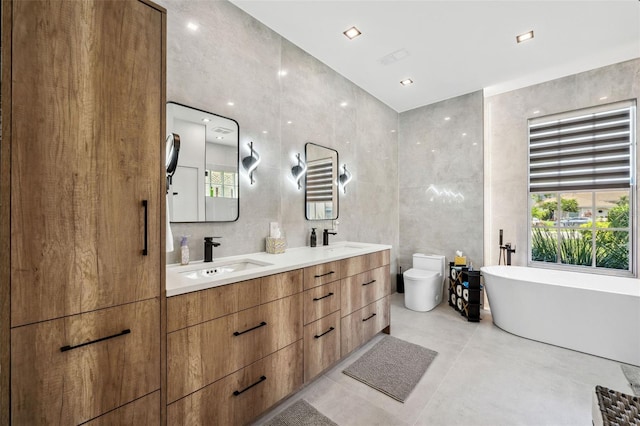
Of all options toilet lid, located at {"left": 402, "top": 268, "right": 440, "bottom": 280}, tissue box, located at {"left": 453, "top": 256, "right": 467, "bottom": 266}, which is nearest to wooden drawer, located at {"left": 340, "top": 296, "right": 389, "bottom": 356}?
toilet lid, located at {"left": 402, "top": 268, "right": 440, "bottom": 280}

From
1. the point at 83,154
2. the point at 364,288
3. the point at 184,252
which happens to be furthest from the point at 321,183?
the point at 83,154

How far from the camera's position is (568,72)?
125 inches

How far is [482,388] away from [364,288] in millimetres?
1107

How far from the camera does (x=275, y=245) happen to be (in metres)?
2.26

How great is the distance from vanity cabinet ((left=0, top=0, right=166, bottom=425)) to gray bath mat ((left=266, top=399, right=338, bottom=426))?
782 millimetres

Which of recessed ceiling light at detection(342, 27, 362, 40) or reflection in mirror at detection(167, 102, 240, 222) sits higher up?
recessed ceiling light at detection(342, 27, 362, 40)

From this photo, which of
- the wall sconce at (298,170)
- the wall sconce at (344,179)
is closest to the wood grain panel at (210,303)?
the wall sconce at (298,170)

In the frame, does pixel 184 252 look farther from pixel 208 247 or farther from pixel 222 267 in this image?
pixel 222 267

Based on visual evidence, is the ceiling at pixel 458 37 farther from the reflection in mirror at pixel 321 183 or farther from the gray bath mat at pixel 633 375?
the gray bath mat at pixel 633 375

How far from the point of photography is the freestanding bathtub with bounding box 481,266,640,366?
90.5 inches

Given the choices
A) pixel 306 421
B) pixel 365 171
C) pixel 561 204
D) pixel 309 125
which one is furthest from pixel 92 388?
pixel 561 204

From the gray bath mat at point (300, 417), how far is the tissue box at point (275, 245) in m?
1.10

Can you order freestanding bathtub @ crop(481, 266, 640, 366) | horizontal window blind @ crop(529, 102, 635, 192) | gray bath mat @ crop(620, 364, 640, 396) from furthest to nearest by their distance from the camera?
horizontal window blind @ crop(529, 102, 635, 192) → freestanding bathtub @ crop(481, 266, 640, 366) → gray bath mat @ crop(620, 364, 640, 396)

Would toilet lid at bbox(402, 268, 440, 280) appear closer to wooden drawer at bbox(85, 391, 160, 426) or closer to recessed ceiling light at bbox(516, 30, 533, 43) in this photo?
recessed ceiling light at bbox(516, 30, 533, 43)
